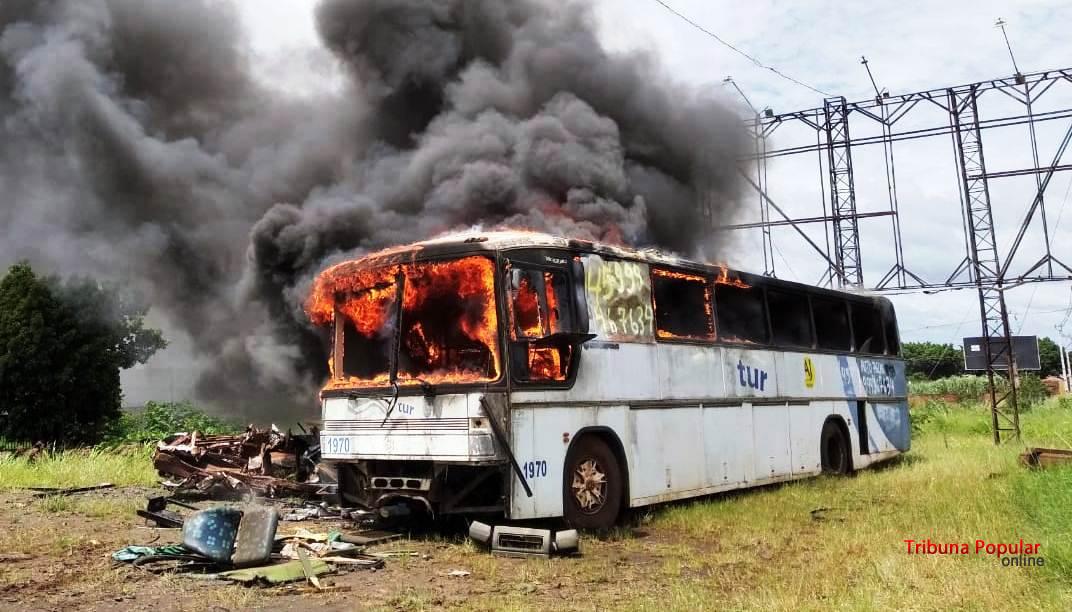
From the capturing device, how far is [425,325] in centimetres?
729

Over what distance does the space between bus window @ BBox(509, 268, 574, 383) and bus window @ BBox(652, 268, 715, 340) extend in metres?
1.50

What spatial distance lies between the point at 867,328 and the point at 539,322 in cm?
795

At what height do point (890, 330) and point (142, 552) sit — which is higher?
point (890, 330)

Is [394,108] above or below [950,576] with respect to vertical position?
above

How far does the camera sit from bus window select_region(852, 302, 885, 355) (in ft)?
41.1

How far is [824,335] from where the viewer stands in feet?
37.7

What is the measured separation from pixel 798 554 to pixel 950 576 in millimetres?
1301

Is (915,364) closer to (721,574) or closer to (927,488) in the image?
(927,488)

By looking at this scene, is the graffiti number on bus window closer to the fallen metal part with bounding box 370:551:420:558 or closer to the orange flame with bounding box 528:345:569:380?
the orange flame with bounding box 528:345:569:380

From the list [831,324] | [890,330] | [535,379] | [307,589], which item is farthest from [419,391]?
[890,330]

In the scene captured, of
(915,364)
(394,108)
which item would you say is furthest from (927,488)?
(915,364)

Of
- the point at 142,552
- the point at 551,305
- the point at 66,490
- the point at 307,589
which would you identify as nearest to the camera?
the point at 307,589

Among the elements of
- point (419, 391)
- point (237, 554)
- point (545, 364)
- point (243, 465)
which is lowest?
point (237, 554)

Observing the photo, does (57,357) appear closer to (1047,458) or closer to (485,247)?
(485,247)
